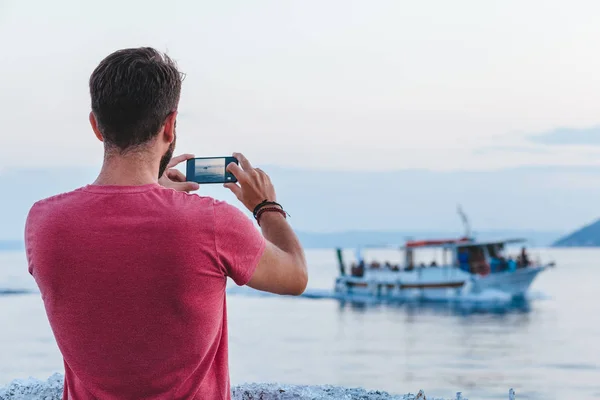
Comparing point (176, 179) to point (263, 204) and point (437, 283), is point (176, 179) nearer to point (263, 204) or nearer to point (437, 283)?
point (263, 204)

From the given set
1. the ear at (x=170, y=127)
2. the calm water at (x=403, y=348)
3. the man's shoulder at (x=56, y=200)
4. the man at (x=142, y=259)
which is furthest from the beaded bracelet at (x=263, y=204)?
the calm water at (x=403, y=348)

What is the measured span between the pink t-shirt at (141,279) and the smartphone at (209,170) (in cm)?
25

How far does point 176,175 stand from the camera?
1.88 meters

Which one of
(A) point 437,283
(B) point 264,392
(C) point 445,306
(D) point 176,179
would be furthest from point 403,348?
(D) point 176,179

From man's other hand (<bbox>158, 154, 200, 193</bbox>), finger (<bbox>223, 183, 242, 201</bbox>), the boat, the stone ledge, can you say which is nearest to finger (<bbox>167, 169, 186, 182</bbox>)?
man's other hand (<bbox>158, 154, 200, 193</bbox>)

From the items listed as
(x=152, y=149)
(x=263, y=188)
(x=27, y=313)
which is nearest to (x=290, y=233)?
(x=263, y=188)

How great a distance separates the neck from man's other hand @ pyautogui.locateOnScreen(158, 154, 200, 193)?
0.58 ft

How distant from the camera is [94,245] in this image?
1545mm

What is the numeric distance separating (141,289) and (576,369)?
21106mm

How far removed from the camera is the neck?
159 centimetres

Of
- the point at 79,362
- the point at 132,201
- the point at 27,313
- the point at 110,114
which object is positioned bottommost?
the point at 27,313

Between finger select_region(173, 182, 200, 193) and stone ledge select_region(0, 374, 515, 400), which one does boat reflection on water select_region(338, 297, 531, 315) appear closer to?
stone ledge select_region(0, 374, 515, 400)

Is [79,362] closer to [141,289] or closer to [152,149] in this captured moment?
[141,289]

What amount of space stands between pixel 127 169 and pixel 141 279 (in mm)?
198
